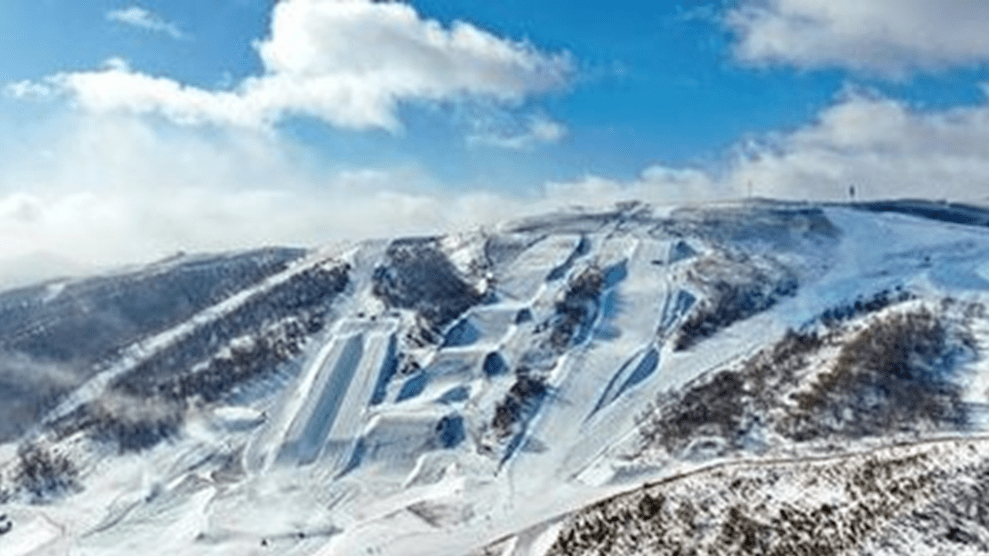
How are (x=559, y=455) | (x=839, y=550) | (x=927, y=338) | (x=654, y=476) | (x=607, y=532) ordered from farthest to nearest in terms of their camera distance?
(x=927, y=338) → (x=559, y=455) → (x=654, y=476) → (x=607, y=532) → (x=839, y=550)

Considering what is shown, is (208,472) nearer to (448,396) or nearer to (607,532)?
(448,396)

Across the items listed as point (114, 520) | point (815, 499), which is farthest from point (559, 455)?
point (815, 499)

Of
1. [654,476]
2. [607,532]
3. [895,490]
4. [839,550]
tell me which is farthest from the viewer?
[654,476]

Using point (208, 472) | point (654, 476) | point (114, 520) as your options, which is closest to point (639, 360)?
point (654, 476)

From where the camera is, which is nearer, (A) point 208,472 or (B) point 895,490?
(B) point 895,490

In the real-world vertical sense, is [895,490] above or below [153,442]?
above

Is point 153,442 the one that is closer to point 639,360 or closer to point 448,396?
point 448,396
